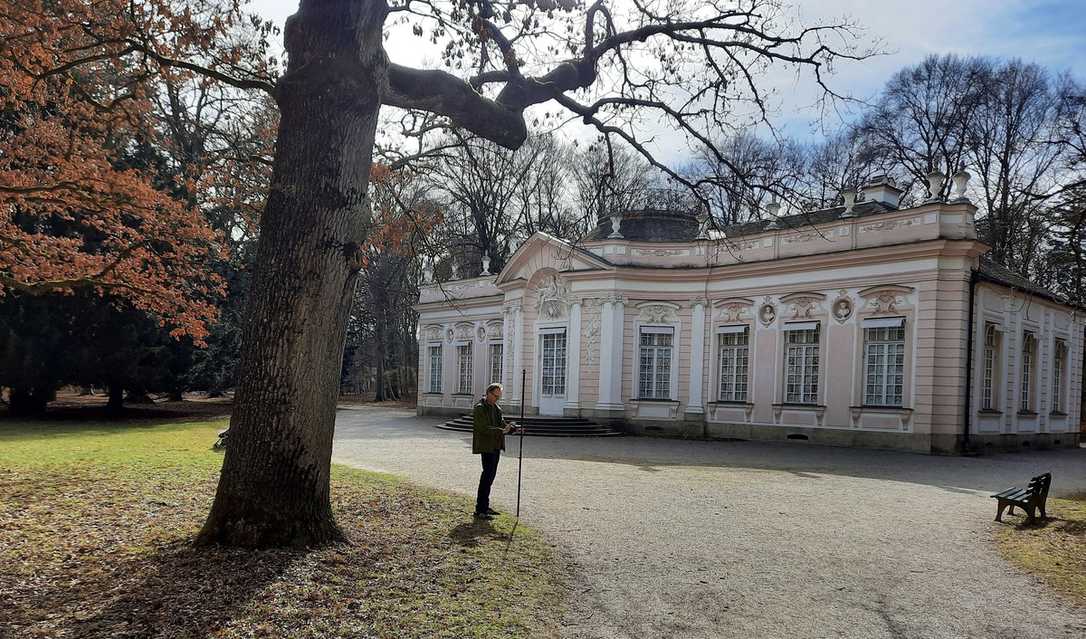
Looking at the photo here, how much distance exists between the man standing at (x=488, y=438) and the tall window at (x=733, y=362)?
44.1ft

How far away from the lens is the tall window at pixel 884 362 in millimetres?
17484

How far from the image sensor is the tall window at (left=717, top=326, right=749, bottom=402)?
67.0ft

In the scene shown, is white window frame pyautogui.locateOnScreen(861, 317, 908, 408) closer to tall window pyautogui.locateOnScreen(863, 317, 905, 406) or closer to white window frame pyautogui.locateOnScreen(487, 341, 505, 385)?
tall window pyautogui.locateOnScreen(863, 317, 905, 406)

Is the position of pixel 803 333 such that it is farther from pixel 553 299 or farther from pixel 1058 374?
pixel 1058 374

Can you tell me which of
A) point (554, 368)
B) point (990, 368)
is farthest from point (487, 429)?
point (990, 368)

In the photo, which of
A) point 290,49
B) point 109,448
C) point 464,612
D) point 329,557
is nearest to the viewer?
point 464,612

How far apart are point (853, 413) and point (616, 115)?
1249 centimetres

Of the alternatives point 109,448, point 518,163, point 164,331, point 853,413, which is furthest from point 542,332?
point 518,163

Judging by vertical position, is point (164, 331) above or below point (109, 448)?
above

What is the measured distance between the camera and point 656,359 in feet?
70.6

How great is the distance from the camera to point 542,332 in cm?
2280

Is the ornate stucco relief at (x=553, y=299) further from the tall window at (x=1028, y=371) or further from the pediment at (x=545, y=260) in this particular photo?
the tall window at (x=1028, y=371)

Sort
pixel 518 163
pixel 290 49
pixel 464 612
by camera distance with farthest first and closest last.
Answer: pixel 518 163 → pixel 290 49 → pixel 464 612

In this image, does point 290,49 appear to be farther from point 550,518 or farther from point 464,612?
point 550,518
